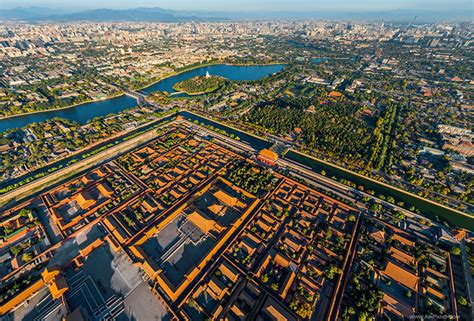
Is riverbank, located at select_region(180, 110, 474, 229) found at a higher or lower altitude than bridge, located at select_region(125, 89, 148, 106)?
lower

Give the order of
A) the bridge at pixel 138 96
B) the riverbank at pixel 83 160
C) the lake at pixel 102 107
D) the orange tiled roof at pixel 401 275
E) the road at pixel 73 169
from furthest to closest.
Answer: the bridge at pixel 138 96 → the lake at pixel 102 107 → the riverbank at pixel 83 160 → the road at pixel 73 169 → the orange tiled roof at pixel 401 275

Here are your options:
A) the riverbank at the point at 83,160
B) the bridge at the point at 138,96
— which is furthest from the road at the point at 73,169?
the bridge at the point at 138,96

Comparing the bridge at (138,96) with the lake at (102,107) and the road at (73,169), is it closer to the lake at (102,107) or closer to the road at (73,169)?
the lake at (102,107)

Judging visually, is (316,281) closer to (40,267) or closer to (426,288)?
(426,288)

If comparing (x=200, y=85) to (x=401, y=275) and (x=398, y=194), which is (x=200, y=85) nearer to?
(x=398, y=194)

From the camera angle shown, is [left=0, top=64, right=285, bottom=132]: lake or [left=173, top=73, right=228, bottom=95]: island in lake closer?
[left=0, top=64, right=285, bottom=132]: lake

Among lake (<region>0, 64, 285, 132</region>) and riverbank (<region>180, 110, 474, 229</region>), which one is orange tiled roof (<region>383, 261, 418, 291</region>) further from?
lake (<region>0, 64, 285, 132</region>)

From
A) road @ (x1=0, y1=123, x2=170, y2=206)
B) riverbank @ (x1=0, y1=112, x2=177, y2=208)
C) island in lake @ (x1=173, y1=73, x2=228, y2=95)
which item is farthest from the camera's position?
island in lake @ (x1=173, y1=73, x2=228, y2=95)

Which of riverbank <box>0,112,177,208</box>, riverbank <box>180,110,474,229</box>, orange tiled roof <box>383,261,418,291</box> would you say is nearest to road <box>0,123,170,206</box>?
Result: riverbank <box>0,112,177,208</box>
